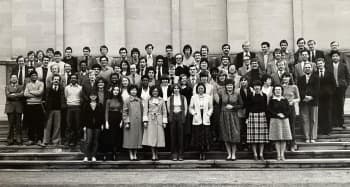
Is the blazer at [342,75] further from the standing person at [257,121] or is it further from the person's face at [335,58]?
→ the standing person at [257,121]

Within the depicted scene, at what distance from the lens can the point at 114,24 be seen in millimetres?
20547

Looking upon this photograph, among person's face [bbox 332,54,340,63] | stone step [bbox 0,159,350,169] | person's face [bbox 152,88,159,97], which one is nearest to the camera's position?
stone step [bbox 0,159,350,169]

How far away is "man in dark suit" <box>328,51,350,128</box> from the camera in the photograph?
15.8 meters

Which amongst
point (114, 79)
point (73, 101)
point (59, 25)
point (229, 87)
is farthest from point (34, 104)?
point (59, 25)

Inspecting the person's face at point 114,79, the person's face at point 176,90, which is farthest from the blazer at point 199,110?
the person's face at point 114,79

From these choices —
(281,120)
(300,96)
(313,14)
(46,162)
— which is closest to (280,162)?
(281,120)

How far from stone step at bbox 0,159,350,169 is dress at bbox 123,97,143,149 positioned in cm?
49

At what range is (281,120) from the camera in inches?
559

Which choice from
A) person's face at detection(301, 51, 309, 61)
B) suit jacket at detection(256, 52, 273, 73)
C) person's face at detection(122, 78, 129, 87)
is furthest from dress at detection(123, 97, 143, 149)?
person's face at detection(301, 51, 309, 61)

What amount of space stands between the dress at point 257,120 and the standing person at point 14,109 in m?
6.07

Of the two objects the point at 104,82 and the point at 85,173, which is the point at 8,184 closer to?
the point at 85,173

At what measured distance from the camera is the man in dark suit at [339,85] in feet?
51.7

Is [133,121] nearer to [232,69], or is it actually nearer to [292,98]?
[232,69]

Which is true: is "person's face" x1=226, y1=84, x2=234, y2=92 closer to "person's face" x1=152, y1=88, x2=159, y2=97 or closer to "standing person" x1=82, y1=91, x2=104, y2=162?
"person's face" x1=152, y1=88, x2=159, y2=97
